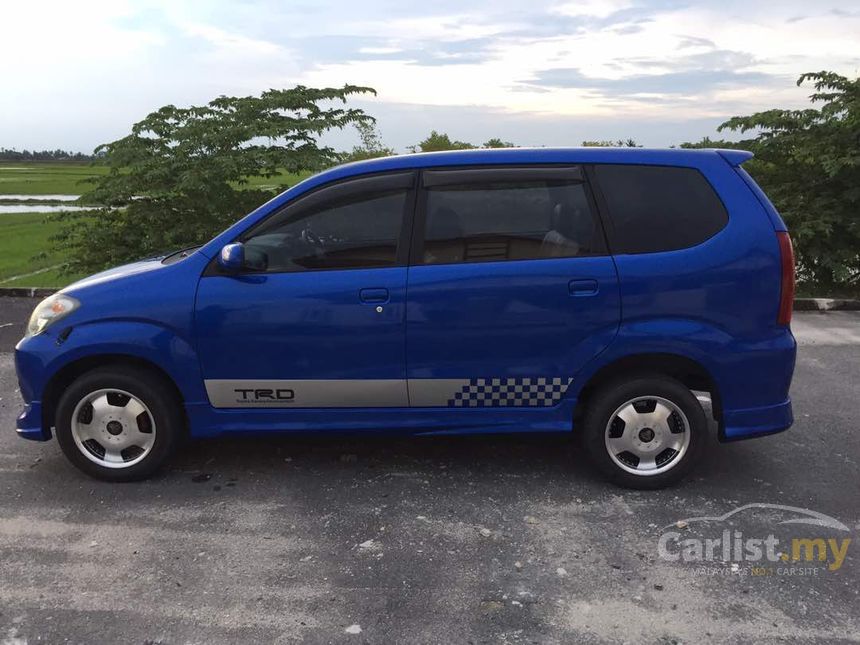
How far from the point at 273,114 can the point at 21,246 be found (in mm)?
14872

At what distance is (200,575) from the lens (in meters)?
3.19

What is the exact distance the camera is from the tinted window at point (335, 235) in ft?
12.8

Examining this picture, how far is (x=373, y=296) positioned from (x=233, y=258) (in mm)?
783

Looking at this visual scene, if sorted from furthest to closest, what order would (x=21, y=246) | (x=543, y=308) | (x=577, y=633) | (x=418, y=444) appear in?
(x=21, y=246) < (x=418, y=444) < (x=543, y=308) < (x=577, y=633)

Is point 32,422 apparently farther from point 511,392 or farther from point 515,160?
point 515,160

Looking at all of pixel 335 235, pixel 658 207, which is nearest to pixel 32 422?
pixel 335 235

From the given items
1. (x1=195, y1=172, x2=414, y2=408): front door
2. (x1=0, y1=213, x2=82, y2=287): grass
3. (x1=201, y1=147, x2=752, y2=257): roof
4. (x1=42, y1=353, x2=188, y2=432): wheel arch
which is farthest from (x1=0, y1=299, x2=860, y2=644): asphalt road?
(x1=0, y1=213, x2=82, y2=287): grass

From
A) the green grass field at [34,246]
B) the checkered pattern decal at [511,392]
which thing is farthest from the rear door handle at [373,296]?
the green grass field at [34,246]

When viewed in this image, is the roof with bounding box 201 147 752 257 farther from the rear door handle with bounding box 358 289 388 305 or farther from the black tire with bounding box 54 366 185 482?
the black tire with bounding box 54 366 185 482

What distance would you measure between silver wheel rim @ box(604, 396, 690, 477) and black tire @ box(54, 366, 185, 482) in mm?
2450

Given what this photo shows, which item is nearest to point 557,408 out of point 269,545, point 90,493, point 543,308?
point 543,308

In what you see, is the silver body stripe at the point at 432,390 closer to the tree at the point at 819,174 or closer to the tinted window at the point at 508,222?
the tinted window at the point at 508,222

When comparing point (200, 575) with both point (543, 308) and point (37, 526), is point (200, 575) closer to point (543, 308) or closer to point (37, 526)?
point (37, 526)

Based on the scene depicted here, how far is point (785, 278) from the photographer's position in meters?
3.75
